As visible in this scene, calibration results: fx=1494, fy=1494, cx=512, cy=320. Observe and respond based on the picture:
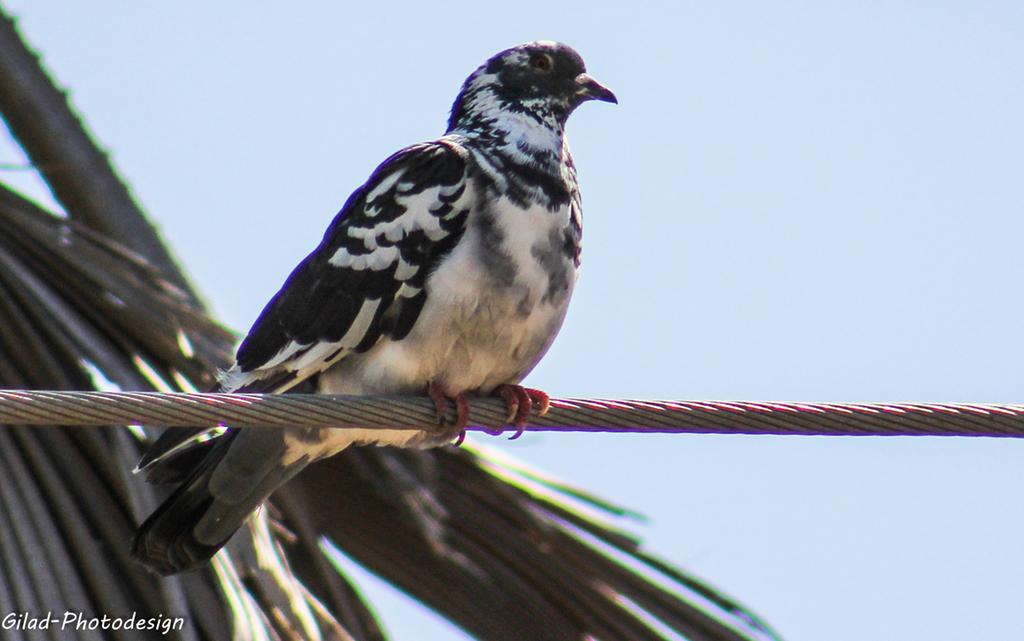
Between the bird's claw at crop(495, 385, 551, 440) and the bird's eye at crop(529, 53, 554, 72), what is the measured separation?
49.4 inches

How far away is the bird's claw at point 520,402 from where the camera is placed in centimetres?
407

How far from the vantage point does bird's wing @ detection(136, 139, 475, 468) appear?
160 inches

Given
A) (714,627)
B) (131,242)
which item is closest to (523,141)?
(131,242)

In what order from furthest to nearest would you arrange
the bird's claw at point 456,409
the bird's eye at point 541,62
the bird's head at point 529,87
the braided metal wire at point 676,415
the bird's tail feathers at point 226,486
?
the bird's eye at point 541,62, the bird's head at point 529,87, the bird's claw at point 456,409, the bird's tail feathers at point 226,486, the braided metal wire at point 676,415

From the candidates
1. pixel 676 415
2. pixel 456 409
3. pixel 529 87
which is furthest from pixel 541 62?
pixel 676 415

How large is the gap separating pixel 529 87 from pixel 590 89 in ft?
0.83

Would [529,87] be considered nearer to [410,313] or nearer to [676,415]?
[410,313]

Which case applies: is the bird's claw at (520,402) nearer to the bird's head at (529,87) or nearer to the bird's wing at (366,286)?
the bird's wing at (366,286)

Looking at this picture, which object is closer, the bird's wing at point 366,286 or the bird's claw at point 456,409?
the bird's claw at point 456,409

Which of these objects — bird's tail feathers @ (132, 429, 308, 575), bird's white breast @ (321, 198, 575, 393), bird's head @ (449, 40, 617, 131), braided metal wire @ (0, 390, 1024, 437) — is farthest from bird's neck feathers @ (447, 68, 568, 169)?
braided metal wire @ (0, 390, 1024, 437)

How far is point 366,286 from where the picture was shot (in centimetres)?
410

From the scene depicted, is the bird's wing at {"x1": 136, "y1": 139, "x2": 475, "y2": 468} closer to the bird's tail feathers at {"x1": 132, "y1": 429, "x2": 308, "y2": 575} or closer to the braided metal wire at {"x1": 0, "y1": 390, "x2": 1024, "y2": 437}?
the bird's tail feathers at {"x1": 132, "y1": 429, "x2": 308, "y2": 575}

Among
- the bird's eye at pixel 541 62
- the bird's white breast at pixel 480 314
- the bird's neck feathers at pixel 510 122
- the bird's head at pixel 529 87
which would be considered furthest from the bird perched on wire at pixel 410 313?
the bird's eye at pixel 541 62

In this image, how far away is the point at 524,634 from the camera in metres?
3.76
